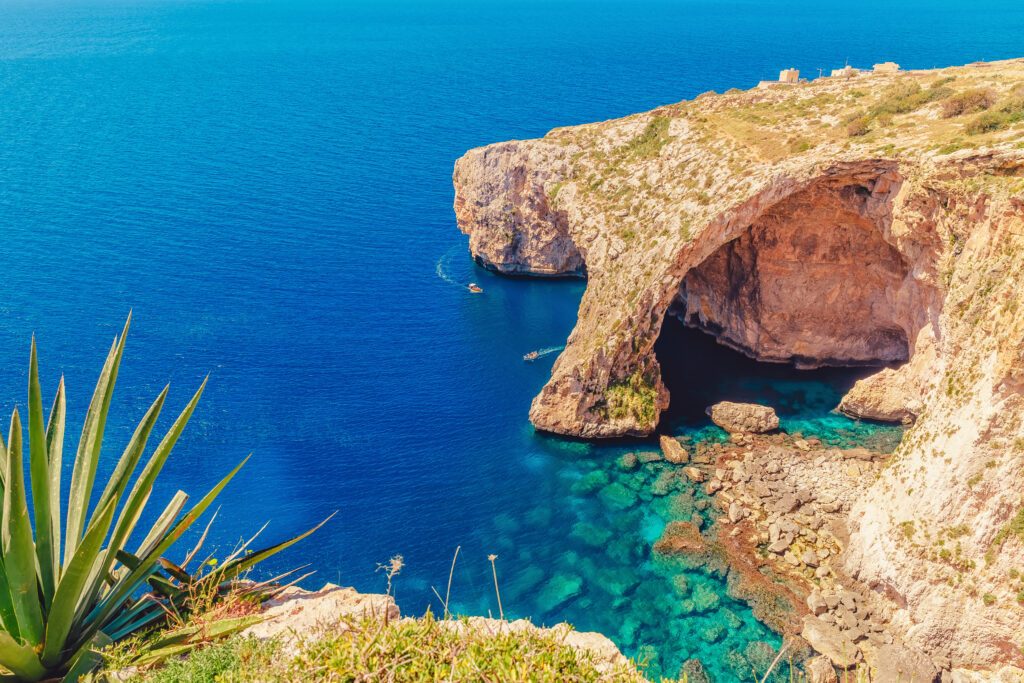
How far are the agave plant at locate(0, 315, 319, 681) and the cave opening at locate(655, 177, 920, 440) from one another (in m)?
32.0

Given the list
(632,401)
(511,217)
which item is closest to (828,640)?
(632,401)

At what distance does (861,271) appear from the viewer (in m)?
41.3

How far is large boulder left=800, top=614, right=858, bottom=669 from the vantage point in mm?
25109

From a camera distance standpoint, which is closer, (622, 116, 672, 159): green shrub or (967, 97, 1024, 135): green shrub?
(967, 97, 1024, 135): green shrub

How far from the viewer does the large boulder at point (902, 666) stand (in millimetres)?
23969

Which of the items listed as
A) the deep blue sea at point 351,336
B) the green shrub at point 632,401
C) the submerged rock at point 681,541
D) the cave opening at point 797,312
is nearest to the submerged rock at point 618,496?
the deep blue sea at point 351,336

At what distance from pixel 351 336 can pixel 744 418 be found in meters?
25.2

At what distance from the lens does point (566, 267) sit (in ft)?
195

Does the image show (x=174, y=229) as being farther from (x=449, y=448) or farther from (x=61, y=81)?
(x=61, y=81)

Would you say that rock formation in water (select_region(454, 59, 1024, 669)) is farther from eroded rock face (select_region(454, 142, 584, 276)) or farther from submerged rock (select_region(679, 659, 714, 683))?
submerged rock (select_region(679, 659, 714, 683))

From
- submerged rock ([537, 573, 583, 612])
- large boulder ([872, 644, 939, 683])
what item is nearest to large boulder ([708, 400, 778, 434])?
submerged rock ([537, 573, 583, 612])

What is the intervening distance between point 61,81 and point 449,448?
11694cm

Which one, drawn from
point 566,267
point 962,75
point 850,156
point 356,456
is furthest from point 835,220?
point 356,456

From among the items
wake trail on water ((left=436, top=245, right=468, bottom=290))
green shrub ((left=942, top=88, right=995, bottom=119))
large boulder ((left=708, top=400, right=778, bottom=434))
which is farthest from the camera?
wake trail on water ((left=436, top=245, right=468, bottom=290))
